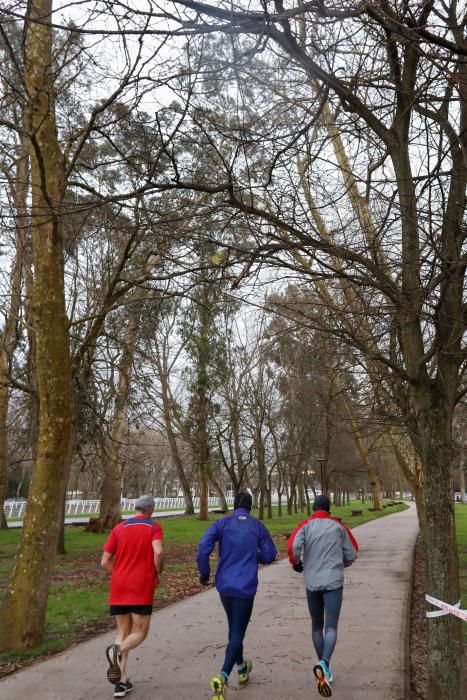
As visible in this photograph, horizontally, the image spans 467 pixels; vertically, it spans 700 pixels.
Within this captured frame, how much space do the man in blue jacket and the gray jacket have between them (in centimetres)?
29

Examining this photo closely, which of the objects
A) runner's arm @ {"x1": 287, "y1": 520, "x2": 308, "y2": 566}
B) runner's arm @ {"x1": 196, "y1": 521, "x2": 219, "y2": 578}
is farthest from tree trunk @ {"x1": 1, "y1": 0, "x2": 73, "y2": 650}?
runner's arm @ {"x1": 287, "y1": 520, "x2": 308, "y2": 566}

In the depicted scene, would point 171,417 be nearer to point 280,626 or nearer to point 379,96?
point 280,626

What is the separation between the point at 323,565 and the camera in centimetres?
492

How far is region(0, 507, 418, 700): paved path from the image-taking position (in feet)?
15.5

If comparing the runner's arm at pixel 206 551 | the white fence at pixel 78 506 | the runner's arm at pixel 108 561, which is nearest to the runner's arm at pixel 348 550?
the runner's arm at pixel 206 551

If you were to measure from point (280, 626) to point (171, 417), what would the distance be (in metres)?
24.4

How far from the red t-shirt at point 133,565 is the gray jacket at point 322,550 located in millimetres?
1204

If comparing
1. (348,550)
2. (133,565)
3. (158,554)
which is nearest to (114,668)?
(133,565)

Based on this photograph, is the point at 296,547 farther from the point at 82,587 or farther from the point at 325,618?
the point at 82,587

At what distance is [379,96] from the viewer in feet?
16.5

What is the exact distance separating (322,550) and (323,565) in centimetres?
12

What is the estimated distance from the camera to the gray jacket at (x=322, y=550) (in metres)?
4.88

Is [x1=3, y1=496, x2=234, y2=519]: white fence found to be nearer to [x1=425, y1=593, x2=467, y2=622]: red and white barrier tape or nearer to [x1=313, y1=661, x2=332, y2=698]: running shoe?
[x1=313, y1=661, x2=332, y2=698]: running shoe

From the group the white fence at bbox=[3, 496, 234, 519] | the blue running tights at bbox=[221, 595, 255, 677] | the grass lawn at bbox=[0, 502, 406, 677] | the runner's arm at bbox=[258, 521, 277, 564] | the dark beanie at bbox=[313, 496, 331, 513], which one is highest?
the dark beanie at bbox=[313, 496, 331, 513]
